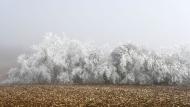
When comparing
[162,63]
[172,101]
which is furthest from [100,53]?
[172,101]

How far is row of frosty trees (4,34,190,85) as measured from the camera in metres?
52.0

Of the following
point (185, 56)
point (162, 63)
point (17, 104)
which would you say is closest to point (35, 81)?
point (162, 63)

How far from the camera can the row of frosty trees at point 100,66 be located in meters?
52.0

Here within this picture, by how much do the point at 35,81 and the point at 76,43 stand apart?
9.59 m

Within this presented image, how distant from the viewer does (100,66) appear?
54.5 m

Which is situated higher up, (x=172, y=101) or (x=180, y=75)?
(x=180, y=75)

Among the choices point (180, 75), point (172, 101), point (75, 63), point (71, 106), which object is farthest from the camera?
point (75, 63)

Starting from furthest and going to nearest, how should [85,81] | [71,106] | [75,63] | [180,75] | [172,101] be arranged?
[75,63] → [85,81] → [180,75] → [172,101] → [71,106]

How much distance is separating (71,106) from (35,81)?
28.6 m

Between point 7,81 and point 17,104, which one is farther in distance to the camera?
point 7,81

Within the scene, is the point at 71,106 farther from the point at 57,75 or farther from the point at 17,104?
the point at 57,75

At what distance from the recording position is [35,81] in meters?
56.5

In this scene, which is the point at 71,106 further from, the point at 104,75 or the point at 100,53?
the point at 100,53

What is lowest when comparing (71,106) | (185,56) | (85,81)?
(71,106)
